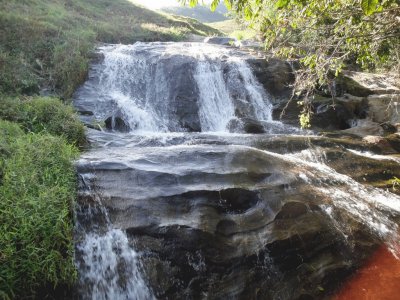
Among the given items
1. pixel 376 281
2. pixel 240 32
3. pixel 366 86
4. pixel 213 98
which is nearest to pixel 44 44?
pixel 213 98

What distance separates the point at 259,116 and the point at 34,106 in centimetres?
769

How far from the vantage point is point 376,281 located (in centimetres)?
480

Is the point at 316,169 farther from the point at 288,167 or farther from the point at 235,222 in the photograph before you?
the point at 235,222

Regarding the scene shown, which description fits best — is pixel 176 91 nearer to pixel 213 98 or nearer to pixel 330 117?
pixel 213 98

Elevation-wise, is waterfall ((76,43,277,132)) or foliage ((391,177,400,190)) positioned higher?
waterfall ((76,43,277,132))

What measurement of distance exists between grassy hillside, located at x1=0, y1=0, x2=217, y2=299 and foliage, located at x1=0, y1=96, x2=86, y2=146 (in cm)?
2

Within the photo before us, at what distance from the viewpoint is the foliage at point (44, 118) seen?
7355mm

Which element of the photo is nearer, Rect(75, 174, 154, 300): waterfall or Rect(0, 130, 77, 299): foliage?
Rect(0, 130, 77, 299): foliage

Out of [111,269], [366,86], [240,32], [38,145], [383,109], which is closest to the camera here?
[111,269]

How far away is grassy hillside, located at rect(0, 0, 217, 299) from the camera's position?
364 centimetres

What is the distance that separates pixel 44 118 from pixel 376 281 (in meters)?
7.06

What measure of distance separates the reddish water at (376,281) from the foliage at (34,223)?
11.7ft

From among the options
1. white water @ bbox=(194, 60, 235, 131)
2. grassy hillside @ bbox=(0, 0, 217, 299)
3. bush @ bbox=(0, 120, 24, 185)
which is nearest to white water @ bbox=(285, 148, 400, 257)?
grassy hillside @ bbox=(0, 0, 217, 299)

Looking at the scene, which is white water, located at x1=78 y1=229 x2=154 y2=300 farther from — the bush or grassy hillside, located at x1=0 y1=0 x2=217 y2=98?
grassy hillside, located at x1=0 y1=0 x2=217 y2=98
